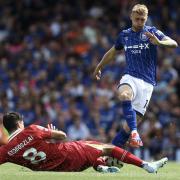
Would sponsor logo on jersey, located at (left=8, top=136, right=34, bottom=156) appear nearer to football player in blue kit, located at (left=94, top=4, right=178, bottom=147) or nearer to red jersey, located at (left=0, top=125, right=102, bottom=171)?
red jersey, located at (left=0, top=125, right=102, bottom=171)

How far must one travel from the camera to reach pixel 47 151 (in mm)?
10922

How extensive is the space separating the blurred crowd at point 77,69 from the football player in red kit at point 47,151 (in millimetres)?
7591

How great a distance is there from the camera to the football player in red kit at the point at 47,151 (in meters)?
10.9

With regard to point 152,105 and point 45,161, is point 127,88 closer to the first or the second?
point 45,161

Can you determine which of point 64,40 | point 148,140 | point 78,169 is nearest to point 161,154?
point 148,140

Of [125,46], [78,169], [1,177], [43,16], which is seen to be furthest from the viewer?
[43,16]

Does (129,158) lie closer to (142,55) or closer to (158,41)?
(158,41)

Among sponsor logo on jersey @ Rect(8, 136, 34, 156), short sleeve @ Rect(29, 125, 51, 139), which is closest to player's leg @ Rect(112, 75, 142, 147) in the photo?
short sleeve @ Rect(29, 125, 51, 139)

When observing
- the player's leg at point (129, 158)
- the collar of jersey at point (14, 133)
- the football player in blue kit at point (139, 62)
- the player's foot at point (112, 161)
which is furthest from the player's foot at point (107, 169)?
the collar of jersey at point (14, 133)

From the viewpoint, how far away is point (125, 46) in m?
12.7

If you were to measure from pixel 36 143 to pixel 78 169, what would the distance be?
33.1 inches

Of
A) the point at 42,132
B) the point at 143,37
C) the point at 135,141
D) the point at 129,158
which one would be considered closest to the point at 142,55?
the point at 143,37

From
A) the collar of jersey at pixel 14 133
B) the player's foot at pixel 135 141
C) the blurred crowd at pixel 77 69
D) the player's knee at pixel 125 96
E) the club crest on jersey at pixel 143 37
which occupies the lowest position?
the blurred crowd at pixel 77 69

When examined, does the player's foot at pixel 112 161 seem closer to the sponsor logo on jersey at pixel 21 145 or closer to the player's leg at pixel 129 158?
the player's leg at pixel 129 158
